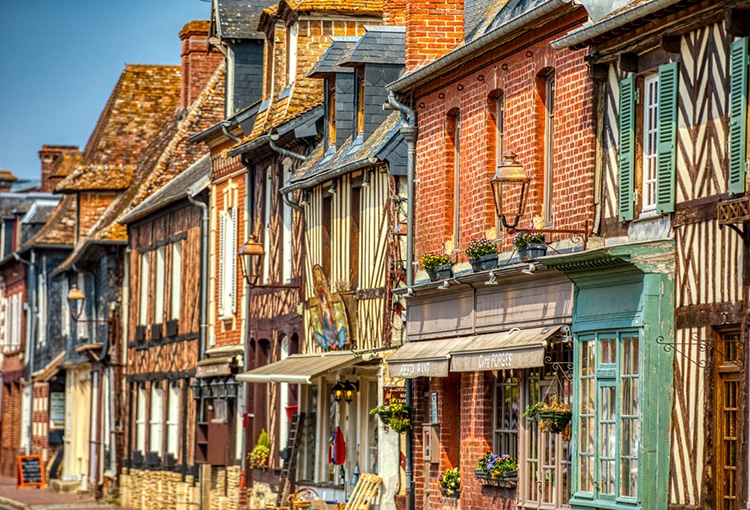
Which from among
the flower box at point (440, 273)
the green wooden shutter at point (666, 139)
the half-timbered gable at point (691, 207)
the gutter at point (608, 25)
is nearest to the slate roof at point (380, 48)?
the flower box at point (440, 273)

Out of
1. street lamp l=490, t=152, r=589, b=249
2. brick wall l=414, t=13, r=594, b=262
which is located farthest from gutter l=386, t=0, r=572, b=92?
street lamp l=490, t=152, r=589, b=249

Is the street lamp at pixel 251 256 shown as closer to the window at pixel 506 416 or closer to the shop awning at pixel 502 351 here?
the shop awning at pixel 502 351

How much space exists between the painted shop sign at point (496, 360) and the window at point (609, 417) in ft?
3.56

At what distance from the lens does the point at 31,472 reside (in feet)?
148

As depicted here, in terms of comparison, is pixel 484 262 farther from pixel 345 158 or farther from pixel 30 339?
pixel 30 339

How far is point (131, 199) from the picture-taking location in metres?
41.1

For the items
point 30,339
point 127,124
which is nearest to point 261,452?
point 127,124

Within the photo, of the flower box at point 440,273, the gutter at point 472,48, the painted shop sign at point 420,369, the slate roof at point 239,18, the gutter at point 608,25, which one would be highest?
the slate roof at point 239,18

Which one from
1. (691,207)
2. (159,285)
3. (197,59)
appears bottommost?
(691,207)

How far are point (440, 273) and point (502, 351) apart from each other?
259 cm

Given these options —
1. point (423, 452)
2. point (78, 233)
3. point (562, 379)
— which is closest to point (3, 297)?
point (78, 233)

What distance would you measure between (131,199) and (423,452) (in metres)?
21.4

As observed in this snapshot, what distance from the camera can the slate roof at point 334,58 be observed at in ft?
81.1

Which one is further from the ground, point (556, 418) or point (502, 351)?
point (502, 351)
